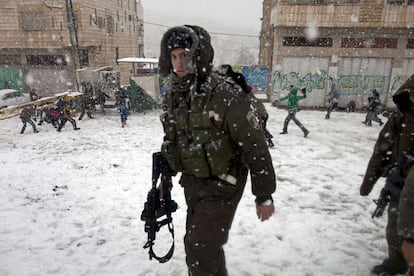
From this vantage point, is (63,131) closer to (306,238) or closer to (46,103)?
(46,103)

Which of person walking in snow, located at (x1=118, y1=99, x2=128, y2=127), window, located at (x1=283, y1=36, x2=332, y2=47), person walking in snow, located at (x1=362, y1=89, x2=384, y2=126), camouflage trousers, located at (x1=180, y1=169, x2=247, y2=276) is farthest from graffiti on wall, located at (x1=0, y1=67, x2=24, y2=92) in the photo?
camouflage trousers, located at (x1=180, y1=169, x2=247, y2=276)

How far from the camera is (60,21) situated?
2259 centimetres

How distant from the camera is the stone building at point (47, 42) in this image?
73.9ft

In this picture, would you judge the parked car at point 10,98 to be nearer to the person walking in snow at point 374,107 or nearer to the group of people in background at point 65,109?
the group of people in background at point 65,109

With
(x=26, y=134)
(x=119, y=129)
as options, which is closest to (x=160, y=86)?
(x=119, y=129)

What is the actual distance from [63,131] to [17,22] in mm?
17560

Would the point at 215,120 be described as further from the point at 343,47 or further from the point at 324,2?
the point at 343,47

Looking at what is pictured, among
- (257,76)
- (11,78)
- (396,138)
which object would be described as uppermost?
(257,76)

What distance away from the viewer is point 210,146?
2244 millimetres

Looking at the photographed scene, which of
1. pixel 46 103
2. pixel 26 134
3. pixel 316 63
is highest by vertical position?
pixel 316 63

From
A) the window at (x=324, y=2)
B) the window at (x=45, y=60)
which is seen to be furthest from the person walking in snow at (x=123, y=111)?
the window at (x=45, y=60)

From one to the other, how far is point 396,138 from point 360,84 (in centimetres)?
1558

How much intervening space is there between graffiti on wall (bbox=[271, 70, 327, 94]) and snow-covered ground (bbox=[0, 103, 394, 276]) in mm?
8160

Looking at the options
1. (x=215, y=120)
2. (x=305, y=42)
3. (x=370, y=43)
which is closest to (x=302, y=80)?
(x=305, y=42)
